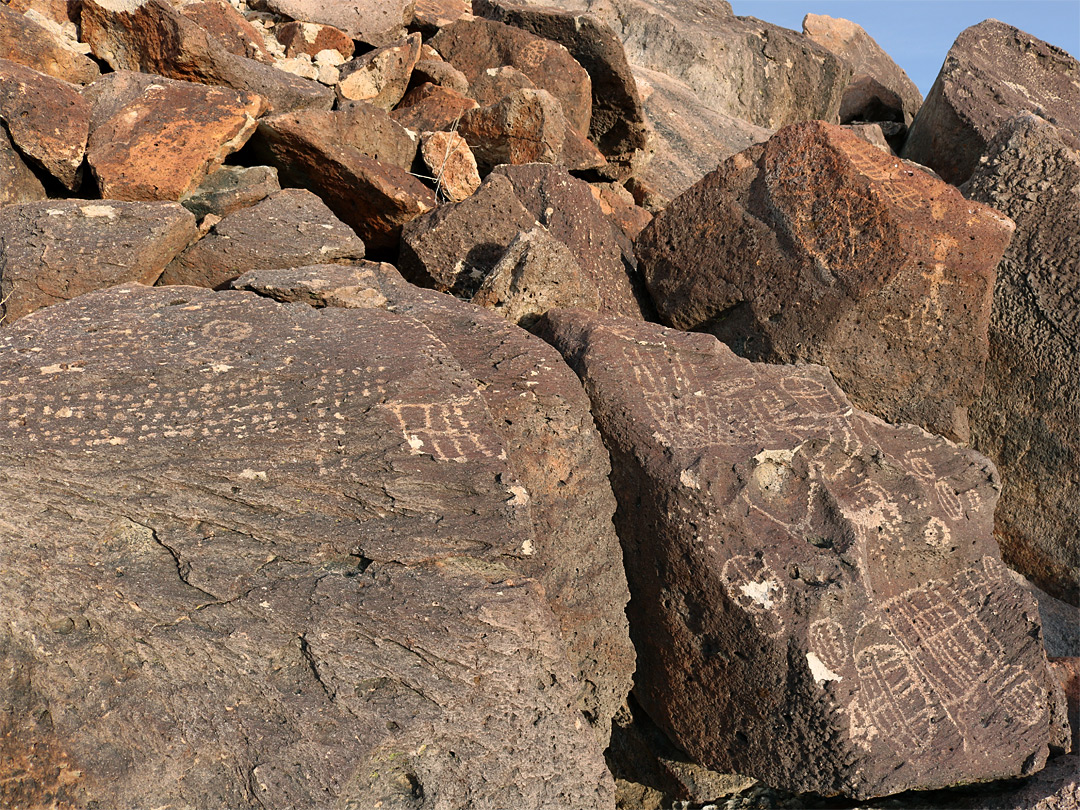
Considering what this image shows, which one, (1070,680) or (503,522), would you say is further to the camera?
(1070,680)

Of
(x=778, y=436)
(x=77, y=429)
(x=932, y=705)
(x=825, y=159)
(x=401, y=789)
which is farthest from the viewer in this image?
(x=825, y=159)

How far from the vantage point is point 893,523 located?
2.63m

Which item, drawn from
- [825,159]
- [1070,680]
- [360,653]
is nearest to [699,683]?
[360,653]

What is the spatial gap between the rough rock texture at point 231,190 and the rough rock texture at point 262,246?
0.42ft

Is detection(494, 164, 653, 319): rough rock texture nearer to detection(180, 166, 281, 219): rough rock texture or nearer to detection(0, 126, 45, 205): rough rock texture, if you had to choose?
detection(180, 166, 281, 219): rough rock texture

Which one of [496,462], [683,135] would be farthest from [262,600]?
[683,135]

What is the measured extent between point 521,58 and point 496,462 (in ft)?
13.3

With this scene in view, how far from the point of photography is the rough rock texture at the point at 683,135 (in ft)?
19.6

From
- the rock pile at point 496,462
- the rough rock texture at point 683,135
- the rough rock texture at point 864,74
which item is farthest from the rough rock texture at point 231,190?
the rough rock texture at point 864,74

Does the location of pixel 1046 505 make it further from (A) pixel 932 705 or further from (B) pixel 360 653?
(B) pixel 360 653

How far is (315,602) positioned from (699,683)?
1.11 m

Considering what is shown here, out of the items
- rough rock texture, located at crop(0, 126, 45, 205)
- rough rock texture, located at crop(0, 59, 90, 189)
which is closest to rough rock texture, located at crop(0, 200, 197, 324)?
rough rock texture, located at crop(0, 126, 45, 205)

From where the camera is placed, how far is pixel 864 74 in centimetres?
941

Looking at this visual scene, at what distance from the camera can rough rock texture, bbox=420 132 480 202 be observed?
431 cm
